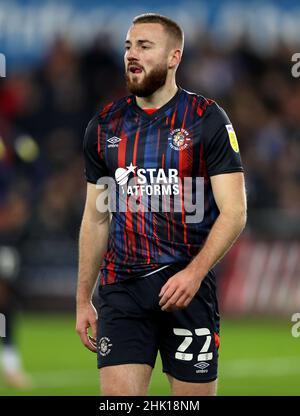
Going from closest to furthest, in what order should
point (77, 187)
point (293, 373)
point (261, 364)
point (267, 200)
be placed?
point (293, 373) → point (261, 364) → point (267, 200) → point (77, 187)

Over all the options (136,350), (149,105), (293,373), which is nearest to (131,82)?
(149,105)

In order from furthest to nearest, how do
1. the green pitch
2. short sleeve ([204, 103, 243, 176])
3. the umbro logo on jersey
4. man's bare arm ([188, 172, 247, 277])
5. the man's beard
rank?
the green pitch, the umbro logo on jersey, the man's beard, short sleeve ([204, 103, 243, 176]), man's bare arm ([188, 172, 247, 277])

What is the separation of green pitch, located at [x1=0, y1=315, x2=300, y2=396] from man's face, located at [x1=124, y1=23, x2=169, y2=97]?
15.0ft

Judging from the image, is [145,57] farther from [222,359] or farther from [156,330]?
[222,359]

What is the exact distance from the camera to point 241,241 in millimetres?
15305

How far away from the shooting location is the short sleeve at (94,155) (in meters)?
6.00

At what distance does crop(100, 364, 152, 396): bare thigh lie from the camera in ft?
18.5

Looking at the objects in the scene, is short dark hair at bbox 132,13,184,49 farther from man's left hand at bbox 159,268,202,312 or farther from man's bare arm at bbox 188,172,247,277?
man's left hand at bbox 159,268,202,312

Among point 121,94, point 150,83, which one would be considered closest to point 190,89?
point 121,94

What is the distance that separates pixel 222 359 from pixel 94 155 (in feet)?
22.4

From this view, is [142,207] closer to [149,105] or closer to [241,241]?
[149,105]

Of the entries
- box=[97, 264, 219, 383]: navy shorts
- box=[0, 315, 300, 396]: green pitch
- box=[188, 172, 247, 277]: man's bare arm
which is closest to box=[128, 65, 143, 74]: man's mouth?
box=[188, 172, 247, 277]: man's bare arm

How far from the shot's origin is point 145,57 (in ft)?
18.9

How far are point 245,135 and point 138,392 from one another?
12971 millimetres
